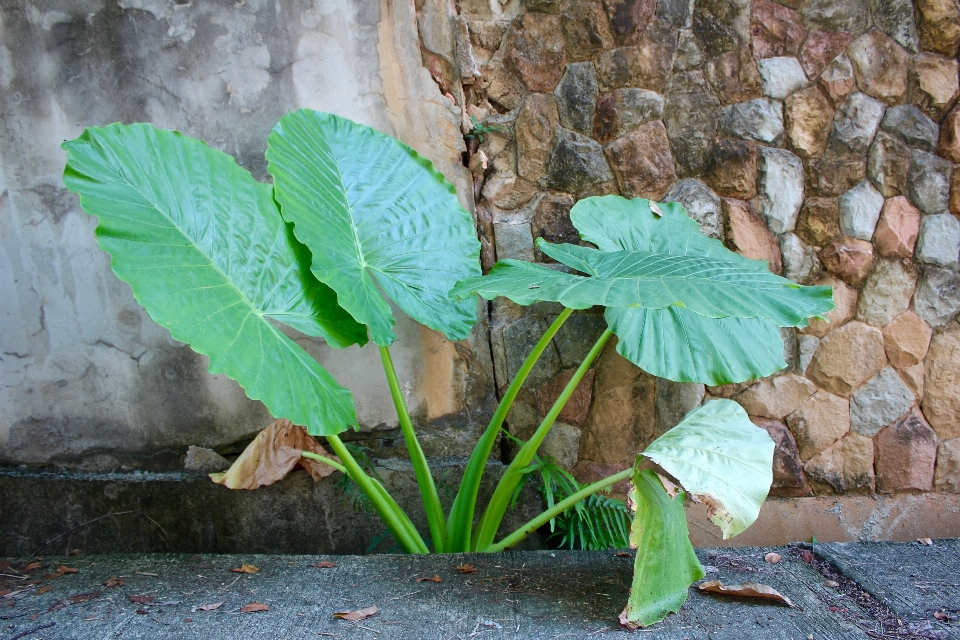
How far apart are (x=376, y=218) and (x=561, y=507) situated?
821 mm

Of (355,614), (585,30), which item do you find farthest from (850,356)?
(355,614)

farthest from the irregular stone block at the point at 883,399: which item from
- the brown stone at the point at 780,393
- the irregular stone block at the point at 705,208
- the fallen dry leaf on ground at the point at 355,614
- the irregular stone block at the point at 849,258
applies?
the fallen dry leaf on ground at the point at 355,614

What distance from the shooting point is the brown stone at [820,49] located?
6.18ft

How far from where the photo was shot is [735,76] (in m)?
1.89

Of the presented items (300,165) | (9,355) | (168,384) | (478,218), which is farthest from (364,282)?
(9,355)

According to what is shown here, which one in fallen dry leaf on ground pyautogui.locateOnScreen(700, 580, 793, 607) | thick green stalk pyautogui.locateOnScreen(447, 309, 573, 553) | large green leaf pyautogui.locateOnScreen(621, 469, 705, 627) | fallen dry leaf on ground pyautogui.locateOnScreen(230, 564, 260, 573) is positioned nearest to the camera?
large green leaf pyautogui.locateOnScreen(621, 469, 705, 627)

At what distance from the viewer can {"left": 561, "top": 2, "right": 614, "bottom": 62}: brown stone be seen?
1887 millimetres

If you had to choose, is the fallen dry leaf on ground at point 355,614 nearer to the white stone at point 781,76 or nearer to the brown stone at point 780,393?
the brown stone at point 780,393

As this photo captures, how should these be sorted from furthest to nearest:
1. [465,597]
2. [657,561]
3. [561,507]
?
[561,507], [465,597], [657,561]

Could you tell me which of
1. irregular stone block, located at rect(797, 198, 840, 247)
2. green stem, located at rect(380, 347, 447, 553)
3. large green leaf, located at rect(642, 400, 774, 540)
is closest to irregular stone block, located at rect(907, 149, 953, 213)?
irregular stone block, located at rect(797, 198, 840, 247)

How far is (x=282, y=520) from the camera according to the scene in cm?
182

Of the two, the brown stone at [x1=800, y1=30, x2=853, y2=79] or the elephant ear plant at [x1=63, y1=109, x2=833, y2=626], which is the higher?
the brown stone at [x1=800, y1=30, x2=853, y2=79]

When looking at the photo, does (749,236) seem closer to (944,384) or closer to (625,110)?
(625,110)

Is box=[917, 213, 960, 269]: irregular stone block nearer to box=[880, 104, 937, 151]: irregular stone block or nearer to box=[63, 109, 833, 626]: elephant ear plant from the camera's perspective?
box=[880, 104, 937, 151]: irregular stone block
